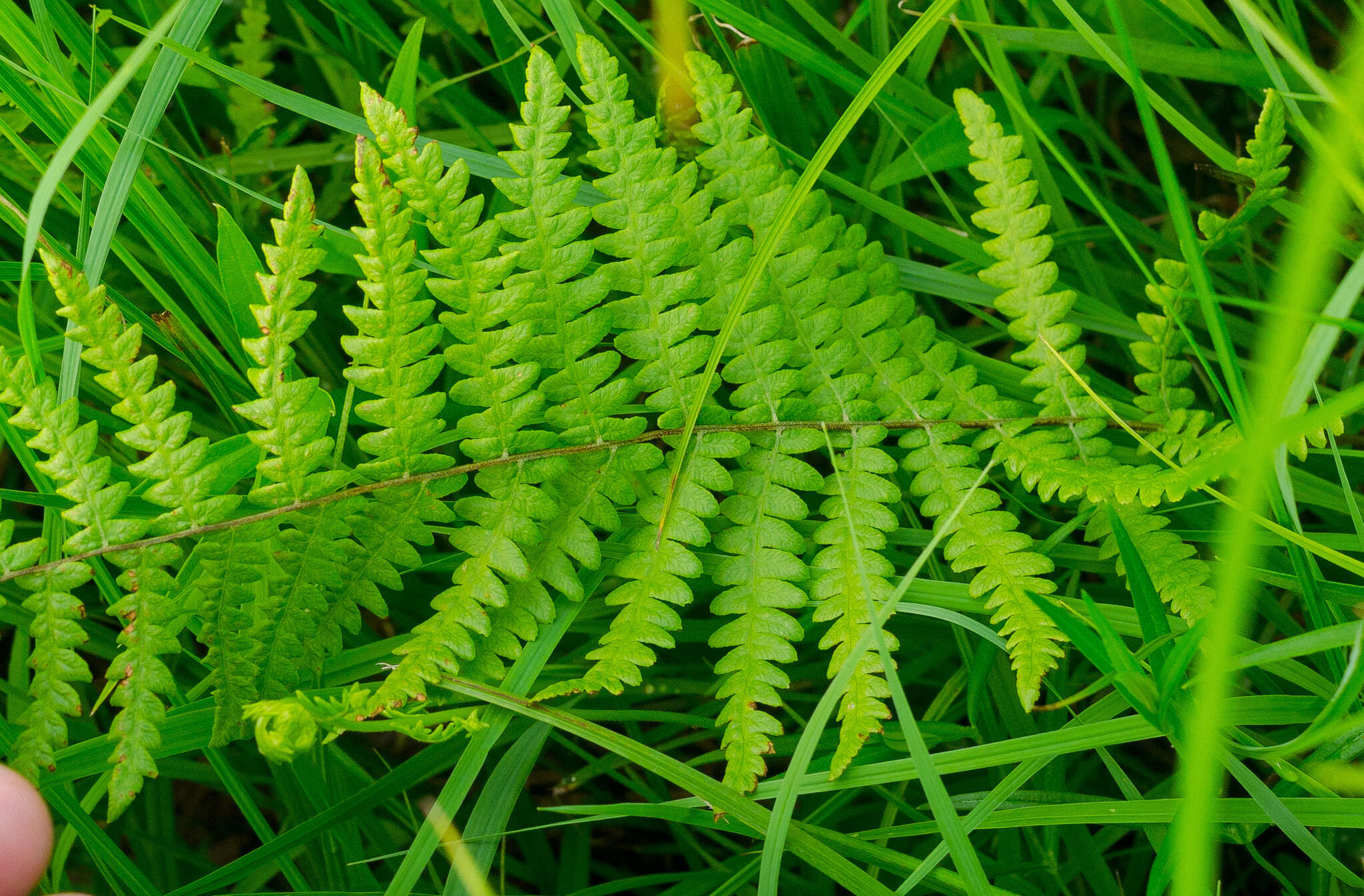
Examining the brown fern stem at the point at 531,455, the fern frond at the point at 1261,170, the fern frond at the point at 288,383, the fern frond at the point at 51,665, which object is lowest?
the fern frond at the point at 51,665

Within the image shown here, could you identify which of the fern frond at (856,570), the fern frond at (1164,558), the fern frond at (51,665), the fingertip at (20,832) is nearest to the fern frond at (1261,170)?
the fern frond at (1164,558)

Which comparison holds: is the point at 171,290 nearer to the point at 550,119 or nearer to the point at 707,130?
the point at 550,119

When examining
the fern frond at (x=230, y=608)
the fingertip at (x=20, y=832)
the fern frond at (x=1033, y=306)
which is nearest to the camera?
the fingertip at (x=20, y=832)

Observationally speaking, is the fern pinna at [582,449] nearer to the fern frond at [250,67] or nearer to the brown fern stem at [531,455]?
the brown fern stem at [531,455]

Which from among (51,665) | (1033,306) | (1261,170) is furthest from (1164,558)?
(51,665)

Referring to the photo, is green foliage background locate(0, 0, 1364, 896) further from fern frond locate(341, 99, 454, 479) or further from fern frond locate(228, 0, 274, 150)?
fern frond locate(228, 0, 274, 150)

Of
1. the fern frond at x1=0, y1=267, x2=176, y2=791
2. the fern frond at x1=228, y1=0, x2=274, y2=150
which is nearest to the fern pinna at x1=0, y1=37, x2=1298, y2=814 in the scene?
the fern frond at x1=0, y1=267, x2=176, y2=791

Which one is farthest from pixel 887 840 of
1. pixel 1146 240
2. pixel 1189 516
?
pixel 1146 240

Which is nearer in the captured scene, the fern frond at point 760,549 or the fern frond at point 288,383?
the fern frond at point 288,383
